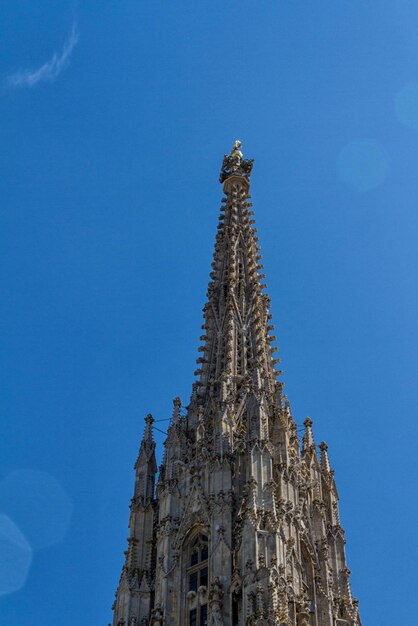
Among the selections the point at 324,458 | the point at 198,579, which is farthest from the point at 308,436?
the point at 198,579

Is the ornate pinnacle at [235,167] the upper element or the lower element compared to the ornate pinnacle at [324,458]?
upper

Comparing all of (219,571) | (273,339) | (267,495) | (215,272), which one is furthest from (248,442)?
(215,272)

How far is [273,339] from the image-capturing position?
223 feet

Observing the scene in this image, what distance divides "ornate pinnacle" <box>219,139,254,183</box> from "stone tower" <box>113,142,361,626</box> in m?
18.0

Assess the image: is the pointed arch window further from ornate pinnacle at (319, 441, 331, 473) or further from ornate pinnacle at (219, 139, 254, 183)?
ornate pinnacle at (219, 139, 254, 183)

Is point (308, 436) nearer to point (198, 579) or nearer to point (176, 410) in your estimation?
point (176, 410)


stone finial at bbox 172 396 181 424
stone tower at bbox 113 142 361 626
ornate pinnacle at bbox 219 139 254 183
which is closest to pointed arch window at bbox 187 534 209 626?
stone tower at bbox 113 142 361 626

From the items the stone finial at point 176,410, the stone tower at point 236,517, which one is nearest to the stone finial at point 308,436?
the stone tower at point 236,517

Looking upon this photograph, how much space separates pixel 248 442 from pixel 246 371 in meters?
7.99

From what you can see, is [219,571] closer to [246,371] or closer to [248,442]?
[248,442]

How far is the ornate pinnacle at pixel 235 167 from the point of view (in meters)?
81.1

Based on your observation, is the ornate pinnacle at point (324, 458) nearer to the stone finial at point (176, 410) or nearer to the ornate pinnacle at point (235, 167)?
the stone finial at point (176, 410)

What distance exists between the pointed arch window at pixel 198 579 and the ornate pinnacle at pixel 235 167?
110ft

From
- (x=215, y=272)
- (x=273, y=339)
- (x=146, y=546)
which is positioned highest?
(x=215, y=272)
